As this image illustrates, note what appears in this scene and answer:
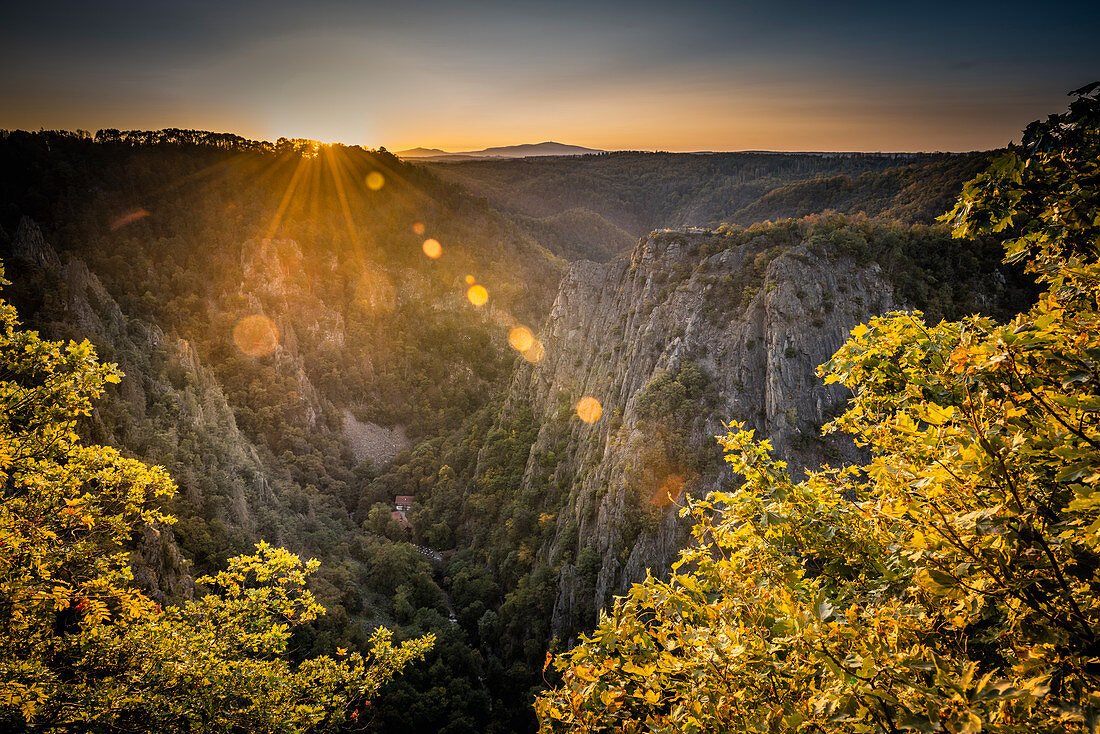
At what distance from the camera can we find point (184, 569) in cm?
3108

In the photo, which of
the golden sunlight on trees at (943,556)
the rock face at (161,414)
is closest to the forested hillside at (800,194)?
the golden sunlight on trees at (943,556)

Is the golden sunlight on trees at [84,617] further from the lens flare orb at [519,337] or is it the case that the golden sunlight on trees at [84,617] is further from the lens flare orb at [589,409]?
the lens flare orb at [519,337]

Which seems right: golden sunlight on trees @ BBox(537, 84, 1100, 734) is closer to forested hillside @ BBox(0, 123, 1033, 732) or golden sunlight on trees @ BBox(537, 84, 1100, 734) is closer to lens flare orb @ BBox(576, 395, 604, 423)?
forested hillside @ BBox(0, 123, 1033, 732)

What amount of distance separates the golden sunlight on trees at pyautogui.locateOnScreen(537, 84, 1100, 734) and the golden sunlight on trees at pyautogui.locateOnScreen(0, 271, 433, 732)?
7368 millimetres

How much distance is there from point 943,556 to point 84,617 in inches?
502

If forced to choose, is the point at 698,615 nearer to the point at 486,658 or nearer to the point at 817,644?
the point at 817,644

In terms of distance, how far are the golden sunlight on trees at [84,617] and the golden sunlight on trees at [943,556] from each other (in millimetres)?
7368

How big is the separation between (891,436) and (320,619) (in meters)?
45.2

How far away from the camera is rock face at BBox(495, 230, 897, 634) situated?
→ 33.5 meters

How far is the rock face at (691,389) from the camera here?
33.5m

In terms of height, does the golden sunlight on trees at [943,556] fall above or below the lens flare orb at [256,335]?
above

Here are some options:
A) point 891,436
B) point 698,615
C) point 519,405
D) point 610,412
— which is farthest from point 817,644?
point 519,405

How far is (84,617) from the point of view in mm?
9023

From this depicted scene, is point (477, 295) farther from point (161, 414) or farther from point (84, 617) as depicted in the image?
point (84, 617)
